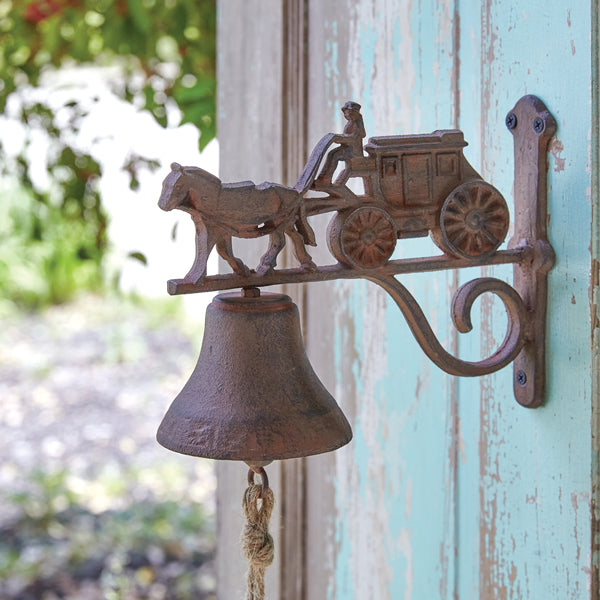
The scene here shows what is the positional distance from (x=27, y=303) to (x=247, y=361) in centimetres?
490

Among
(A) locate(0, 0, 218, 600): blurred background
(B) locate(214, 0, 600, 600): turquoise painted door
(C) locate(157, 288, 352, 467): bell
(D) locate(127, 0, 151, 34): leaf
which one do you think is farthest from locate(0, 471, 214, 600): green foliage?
(C) locate(157, 288, 352, 467): bell

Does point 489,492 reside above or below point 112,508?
above

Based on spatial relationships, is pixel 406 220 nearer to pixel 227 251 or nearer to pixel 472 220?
pixel 472 220

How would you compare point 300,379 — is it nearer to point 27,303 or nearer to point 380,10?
point 380,10

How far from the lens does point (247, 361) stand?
2.23 ft

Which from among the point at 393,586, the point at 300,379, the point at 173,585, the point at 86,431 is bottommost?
the point at 173,585

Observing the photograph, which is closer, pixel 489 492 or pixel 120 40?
pixel 489 492

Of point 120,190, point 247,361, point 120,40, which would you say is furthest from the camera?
point 120,190

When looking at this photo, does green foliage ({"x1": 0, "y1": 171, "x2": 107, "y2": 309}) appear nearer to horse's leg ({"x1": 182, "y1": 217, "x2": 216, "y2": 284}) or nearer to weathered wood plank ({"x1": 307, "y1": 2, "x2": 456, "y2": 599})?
weathered wood plank ({"x1": 307, "y1": 2, "x2": 456, "y2": 599})

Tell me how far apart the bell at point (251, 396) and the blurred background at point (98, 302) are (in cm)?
84

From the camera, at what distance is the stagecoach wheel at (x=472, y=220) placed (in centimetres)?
72

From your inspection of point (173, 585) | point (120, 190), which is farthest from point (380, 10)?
point (120, 190)

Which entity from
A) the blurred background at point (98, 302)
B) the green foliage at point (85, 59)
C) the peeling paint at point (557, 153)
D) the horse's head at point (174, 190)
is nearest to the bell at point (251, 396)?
the horse's head at point (174, 190)

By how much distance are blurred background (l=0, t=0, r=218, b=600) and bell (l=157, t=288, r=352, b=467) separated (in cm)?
84
